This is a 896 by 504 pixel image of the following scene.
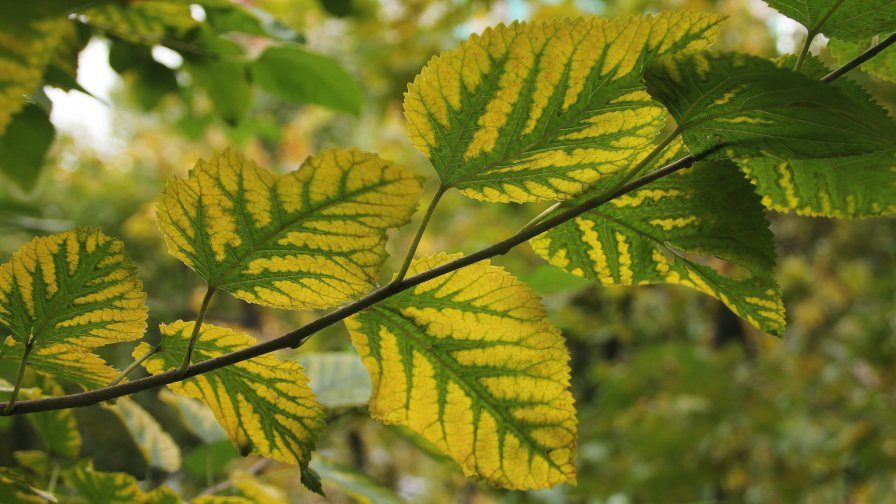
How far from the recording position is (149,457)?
0.56 meters

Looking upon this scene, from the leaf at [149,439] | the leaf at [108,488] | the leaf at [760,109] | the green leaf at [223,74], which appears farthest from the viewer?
the green leaf at [223,74]

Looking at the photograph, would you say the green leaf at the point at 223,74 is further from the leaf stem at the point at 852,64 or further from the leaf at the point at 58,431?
the leaf stem at the point at 852,64

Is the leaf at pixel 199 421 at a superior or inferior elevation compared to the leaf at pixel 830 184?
superior

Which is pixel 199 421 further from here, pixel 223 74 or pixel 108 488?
pixel 223 74

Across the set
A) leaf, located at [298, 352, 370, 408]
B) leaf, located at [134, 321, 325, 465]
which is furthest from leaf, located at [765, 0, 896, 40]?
leaf, located at [298, 352, 370, 408]

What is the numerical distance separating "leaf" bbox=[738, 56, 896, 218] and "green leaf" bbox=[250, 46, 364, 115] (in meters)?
0.56

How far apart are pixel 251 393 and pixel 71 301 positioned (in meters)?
0.09

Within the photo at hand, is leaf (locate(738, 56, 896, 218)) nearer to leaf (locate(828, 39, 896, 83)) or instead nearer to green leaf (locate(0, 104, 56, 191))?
leaf (locate(828, 39, 896, 83))

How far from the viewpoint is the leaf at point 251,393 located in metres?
0.32

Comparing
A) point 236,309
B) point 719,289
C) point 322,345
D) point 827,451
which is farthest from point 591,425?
point 236,309

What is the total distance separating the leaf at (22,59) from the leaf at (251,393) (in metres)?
0.12

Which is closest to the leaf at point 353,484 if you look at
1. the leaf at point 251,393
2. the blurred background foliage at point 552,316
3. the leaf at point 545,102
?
the blurred background foliage at point 552,316

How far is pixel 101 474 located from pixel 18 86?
23 centimetres

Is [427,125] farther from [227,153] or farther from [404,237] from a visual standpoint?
[404,237]
